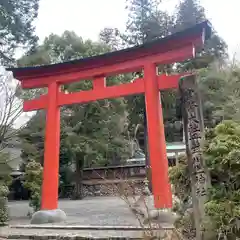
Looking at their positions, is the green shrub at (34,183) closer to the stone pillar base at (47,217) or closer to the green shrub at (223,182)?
the stone pillar base at (47,217)

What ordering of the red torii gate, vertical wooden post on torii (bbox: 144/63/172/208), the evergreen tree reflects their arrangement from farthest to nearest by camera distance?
the evergreen tree → the red torii gate → vertical wooden post on torii (bbox: 144/63/172/208)

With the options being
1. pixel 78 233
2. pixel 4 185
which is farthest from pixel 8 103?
pixel 78 233

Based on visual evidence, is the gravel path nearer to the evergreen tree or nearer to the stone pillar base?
the stone pillar base

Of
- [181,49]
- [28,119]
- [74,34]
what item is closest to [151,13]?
[74,34]

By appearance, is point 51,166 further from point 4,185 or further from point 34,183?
point 4,185

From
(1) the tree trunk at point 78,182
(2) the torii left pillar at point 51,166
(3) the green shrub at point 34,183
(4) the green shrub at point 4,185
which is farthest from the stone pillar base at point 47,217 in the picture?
(1) the tree trunk at point 78,182

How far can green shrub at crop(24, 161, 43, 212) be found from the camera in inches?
369

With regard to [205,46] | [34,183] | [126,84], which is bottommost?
[34,183]

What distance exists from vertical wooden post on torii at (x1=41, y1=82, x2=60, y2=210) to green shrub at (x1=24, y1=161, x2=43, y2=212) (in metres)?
1.34

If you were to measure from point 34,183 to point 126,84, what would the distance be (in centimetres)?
430

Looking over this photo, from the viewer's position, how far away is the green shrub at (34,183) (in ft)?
30.8

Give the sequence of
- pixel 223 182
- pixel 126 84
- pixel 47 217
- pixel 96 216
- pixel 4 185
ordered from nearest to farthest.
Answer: pixel 223 182 → pixel 47 217 → pixel 126 84 → pixel 96 216 → pixel 4 185

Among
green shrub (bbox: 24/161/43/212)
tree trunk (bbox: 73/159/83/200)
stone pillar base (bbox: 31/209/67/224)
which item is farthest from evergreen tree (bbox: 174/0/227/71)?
stone pillar base (bbox: 31/209/67/224)

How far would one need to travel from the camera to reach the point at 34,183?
9406mm
